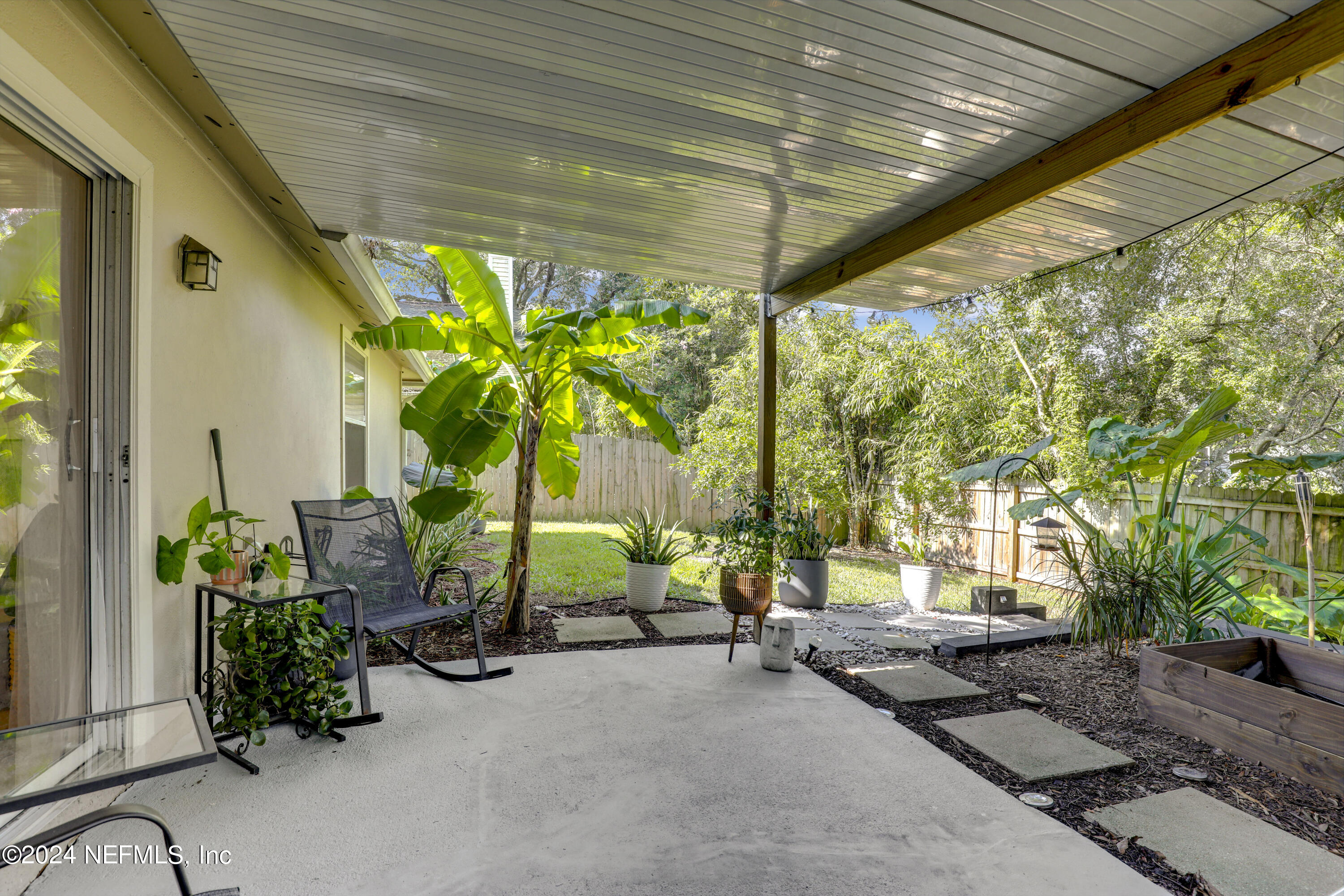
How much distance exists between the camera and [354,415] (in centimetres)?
639

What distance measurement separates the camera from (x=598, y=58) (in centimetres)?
219

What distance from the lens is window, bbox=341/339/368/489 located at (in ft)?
19.0

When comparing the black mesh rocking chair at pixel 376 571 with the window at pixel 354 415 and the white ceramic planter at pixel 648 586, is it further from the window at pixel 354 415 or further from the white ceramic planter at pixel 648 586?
the window at pixel 354 415

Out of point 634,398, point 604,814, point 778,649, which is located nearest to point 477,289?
point 634,398

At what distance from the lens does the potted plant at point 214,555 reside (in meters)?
2.48

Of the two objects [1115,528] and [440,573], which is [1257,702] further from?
[1115,528]

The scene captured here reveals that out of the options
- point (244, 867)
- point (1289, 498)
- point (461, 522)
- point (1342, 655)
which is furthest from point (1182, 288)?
point (244, 867)

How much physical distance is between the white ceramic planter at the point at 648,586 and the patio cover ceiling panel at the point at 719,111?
267 centimetres

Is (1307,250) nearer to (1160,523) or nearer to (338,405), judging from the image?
(1160,523)

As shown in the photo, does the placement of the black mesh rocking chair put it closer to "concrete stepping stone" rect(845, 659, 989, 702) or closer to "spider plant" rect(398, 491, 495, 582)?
"spider plant" rect(398, 491, 495, 582)

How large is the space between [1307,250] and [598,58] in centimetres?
844

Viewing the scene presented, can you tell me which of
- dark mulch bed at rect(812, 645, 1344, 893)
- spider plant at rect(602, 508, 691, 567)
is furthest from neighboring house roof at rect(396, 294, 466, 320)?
dark mulch bed at rect(812, 645, 1344, 893)

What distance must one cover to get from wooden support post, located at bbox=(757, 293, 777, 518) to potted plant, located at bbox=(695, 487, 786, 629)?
19cm

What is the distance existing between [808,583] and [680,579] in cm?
162
